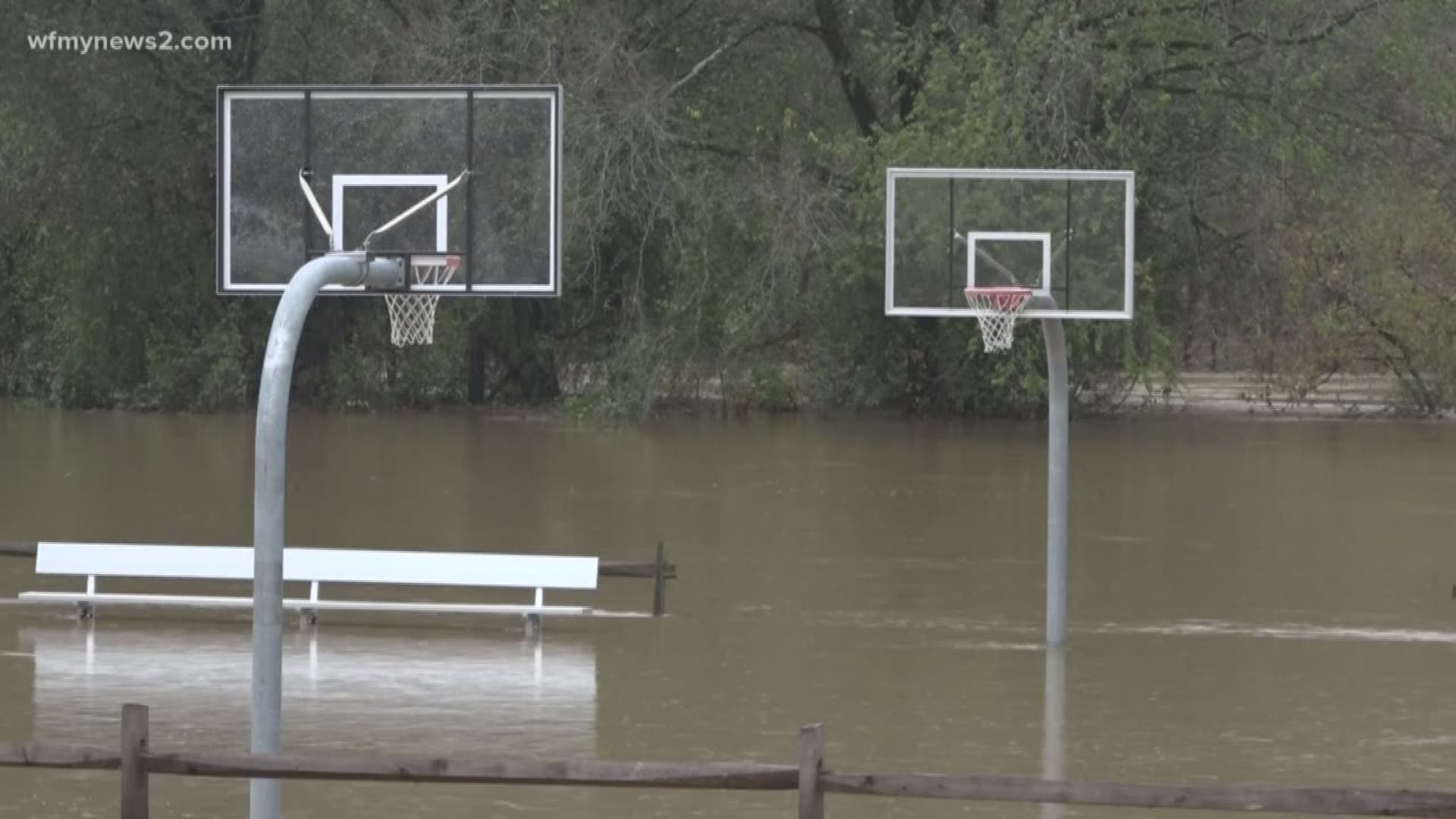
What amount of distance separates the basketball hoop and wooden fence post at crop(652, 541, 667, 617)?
9.67 ft

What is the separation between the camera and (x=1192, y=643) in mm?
16391

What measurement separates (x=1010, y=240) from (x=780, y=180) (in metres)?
18.9

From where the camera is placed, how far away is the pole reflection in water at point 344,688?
1244 centimetres

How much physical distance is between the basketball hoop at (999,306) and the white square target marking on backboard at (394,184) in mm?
5458

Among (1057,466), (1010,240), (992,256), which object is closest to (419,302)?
(1057,466)

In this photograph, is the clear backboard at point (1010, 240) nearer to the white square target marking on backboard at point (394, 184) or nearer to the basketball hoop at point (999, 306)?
the basketball hoop at point (999, 306)

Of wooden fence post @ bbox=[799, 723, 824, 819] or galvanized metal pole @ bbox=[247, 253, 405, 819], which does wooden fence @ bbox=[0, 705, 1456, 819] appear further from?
galvanized metal pole @ bbox=[247, 253, 405, 819]

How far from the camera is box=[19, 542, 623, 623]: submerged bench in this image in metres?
16.4

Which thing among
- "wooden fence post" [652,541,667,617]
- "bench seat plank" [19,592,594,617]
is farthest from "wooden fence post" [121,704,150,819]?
"wooden fence post" [652,541,667,617]

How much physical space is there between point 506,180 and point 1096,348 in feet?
75.4

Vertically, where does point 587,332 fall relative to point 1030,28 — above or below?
below

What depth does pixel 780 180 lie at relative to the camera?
36312mm

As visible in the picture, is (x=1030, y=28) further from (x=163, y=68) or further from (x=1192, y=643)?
(x=1192, y=643)


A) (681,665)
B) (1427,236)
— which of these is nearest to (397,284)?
(681,665)
